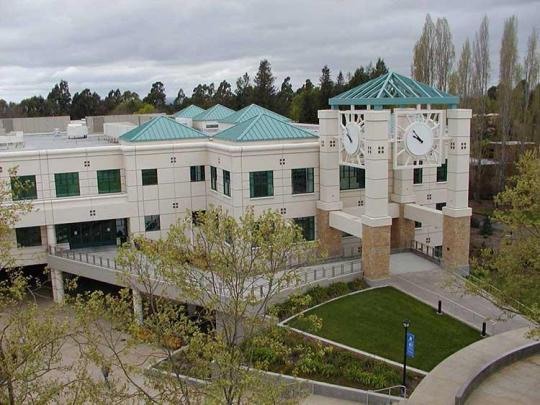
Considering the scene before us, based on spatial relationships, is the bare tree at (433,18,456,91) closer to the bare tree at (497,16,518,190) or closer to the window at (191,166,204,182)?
the bare tree at (497,16,518,190)

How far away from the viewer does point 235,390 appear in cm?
1204

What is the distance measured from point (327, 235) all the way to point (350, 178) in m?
3.82

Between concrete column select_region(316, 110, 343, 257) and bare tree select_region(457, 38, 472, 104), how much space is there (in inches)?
1114

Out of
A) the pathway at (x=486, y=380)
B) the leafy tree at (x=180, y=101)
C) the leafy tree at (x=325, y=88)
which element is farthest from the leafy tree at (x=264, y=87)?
the pathway at (x=486, y=380)

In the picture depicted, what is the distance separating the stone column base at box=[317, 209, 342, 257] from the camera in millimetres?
31938

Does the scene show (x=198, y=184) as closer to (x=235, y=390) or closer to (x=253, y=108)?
(x=253, y=108)

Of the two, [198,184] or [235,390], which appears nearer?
[235,390]

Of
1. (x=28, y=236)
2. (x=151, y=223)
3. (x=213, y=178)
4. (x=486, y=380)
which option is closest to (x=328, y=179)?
(x=213, y=178)

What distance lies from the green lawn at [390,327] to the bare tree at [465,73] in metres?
33.5

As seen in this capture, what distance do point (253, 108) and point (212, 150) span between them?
10.7m

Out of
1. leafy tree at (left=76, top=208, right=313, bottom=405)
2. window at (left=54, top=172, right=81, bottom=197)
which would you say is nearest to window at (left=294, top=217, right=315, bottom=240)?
window at (left=54, top=172, right=81, bottom=197)

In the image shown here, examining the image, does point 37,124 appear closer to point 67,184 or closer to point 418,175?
point 67,184

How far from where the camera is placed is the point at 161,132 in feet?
111

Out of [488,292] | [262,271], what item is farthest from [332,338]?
[262,271]
